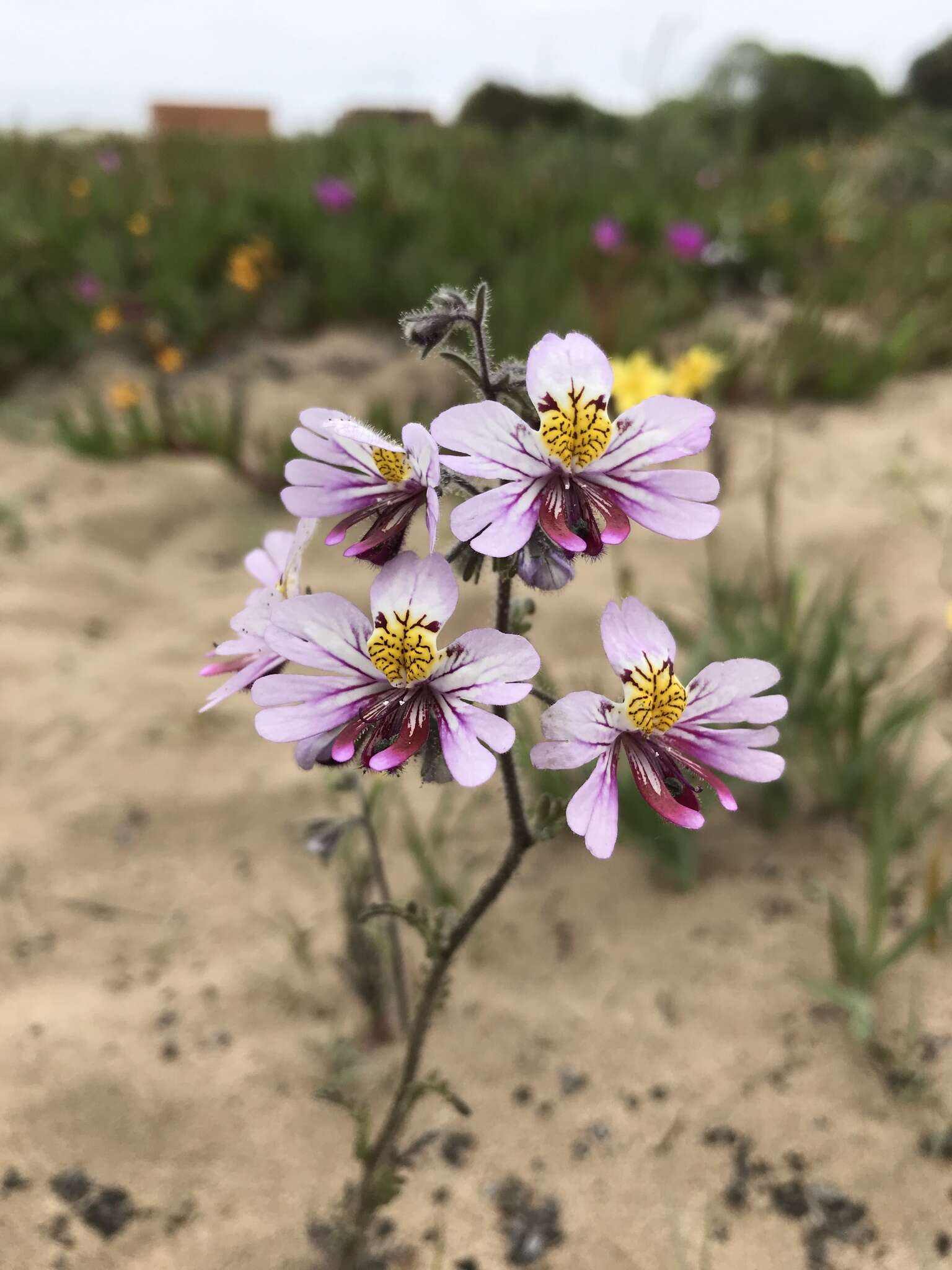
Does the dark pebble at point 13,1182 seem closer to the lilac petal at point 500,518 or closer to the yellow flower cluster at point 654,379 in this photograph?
the lilac petal at point 500,518

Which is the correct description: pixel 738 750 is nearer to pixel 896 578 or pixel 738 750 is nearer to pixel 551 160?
pixel 896 578

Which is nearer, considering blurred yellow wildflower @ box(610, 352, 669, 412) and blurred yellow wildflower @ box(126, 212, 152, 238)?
blurred yellow wildflower @ box(610, 352, 669, 412)

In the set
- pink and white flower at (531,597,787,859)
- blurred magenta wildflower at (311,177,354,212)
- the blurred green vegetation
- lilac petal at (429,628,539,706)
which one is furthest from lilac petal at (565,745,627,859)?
blurred magenta wildflower at (311,177,354,212)

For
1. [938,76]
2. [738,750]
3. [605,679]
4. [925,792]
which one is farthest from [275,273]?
[938,76]

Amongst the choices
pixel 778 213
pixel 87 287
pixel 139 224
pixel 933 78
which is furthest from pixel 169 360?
pixel 933 78

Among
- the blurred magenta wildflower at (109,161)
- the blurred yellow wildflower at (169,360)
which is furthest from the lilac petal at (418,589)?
the blurred magenta wildflower at (109,161)

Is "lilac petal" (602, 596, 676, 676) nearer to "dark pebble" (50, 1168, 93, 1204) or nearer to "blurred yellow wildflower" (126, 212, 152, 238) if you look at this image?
"dark pebble" (50, 1168, 93, 1204)

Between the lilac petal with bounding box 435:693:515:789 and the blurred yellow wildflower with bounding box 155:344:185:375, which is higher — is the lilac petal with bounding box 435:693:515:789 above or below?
above
